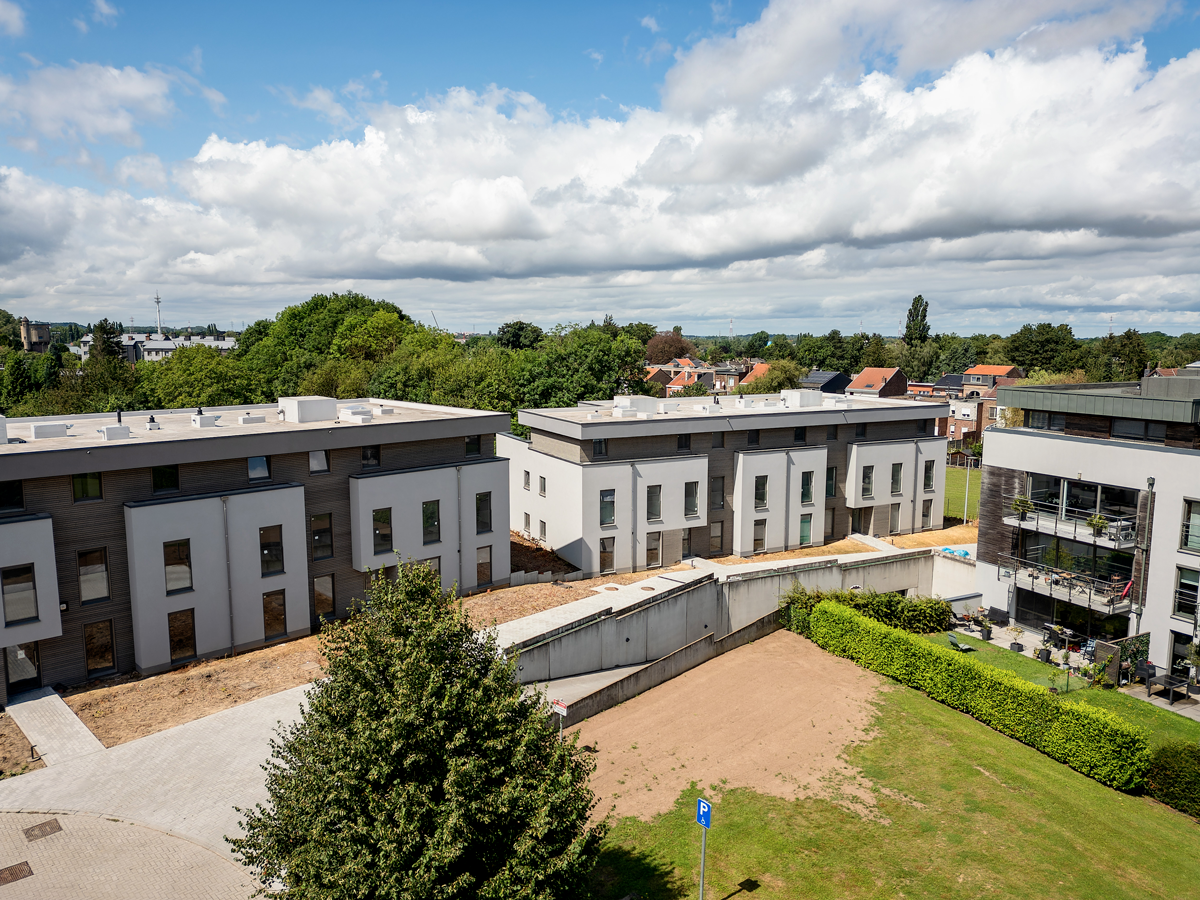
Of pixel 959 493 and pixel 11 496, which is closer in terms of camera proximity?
pixel 11 496

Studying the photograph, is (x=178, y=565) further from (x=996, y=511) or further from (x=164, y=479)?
(x=996, y=511)

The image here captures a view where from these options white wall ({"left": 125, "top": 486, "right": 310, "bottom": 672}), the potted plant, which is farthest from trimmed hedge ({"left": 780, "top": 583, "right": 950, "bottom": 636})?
white wall ({"left": 125, "top": 486, "right": 310, "bottom": 672})

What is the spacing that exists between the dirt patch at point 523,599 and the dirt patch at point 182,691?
22.7 feet

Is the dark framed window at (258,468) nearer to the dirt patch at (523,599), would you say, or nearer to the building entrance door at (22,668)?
the building entrance door at (22,668)

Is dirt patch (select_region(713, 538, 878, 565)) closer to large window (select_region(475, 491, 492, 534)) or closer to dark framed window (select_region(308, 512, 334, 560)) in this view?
large window (select_region(475, 491, 492, 534))

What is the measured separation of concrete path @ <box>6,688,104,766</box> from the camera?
68.6 feet

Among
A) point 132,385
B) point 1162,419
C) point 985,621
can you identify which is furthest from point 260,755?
point 132,385

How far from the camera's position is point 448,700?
1155 centimetres

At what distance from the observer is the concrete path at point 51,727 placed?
823 inches

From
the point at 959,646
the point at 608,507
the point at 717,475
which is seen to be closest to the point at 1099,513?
the point at 959,646

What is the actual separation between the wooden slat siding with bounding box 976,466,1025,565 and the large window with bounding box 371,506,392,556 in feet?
92.0

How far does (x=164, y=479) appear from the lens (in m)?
26.6

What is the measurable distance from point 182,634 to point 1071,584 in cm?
3605

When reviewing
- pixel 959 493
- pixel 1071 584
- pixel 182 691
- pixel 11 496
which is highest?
pixel 11 496
